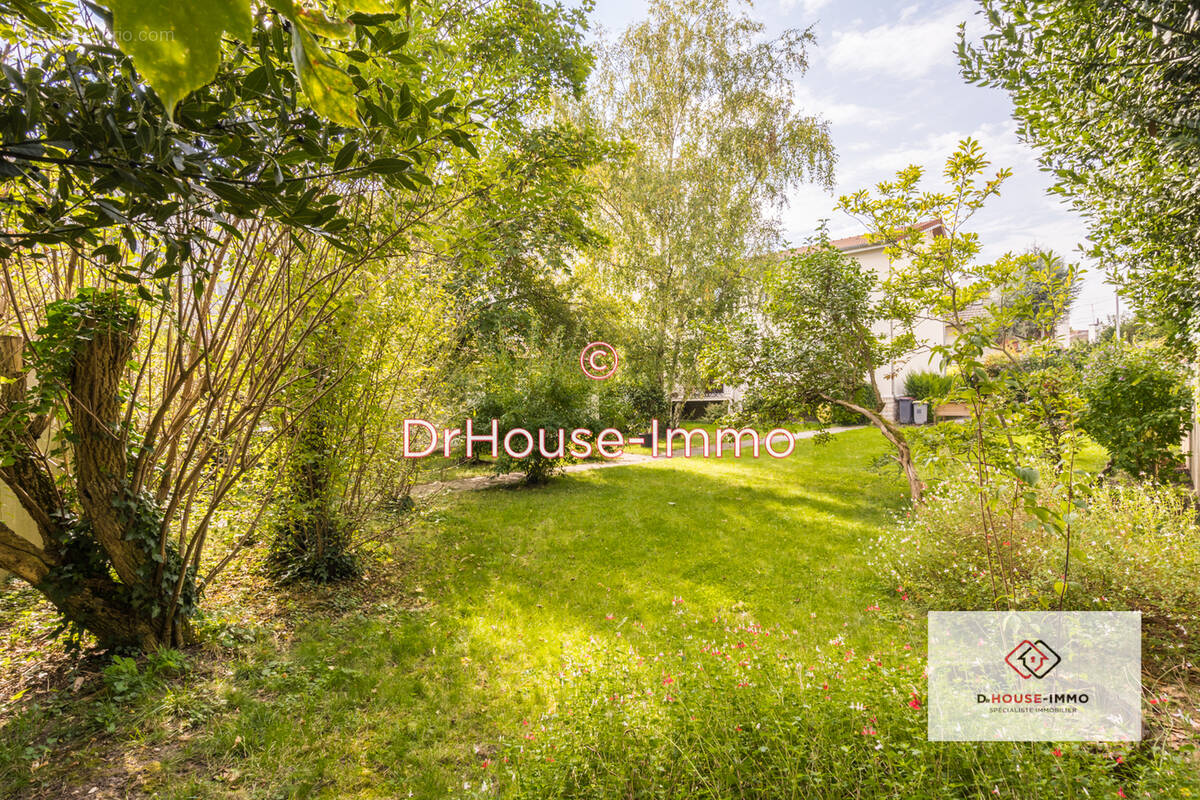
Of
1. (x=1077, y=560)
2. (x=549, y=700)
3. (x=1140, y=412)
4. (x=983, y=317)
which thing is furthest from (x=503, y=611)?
(x=1140, y=412)

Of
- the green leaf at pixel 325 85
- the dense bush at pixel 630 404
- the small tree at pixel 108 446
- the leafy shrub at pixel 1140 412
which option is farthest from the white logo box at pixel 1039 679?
the dense bush at pixel 630 404

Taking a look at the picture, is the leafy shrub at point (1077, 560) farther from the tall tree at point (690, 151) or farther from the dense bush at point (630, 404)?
the tall tree at point (690, 151)

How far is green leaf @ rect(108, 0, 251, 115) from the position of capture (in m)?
0.29

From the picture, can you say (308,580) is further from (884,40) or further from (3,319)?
(884,40)

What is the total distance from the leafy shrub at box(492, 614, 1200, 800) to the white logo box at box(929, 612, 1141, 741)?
68 millimetres

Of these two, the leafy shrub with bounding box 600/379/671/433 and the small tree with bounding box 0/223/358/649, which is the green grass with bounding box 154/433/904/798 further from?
the leafy shrub with bounding box 600/379/671/433

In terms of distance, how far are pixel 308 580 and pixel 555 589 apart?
213 centimetres

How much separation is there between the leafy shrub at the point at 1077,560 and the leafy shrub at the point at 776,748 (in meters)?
0.71

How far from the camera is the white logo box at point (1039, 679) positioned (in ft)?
6.60

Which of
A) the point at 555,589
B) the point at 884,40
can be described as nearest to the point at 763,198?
the point at 884,40

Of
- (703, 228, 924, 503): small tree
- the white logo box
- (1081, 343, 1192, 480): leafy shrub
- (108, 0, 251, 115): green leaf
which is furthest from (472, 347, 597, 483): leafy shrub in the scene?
(108, 0, 251, 115): green leaf

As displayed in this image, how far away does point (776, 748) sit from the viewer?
2059 millimetres

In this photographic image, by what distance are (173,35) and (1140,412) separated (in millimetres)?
8688

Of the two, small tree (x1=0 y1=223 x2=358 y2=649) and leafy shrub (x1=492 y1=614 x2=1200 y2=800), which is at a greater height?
small tree (x1=0 y1=223 x2=358 y2=649)
